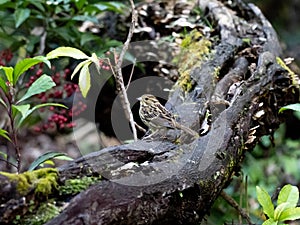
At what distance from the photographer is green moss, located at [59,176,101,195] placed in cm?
90

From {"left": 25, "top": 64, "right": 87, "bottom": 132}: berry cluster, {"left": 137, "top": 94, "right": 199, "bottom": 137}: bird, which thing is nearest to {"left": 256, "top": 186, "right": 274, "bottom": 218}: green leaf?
{"left": 137, "top": 94, "right": 199, "bottom": 137}: bird

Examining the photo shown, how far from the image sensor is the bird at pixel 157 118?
120 centimetres

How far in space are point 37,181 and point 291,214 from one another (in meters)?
0.60

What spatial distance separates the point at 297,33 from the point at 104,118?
2.62 metres

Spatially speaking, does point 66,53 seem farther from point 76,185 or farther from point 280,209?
point 280,209

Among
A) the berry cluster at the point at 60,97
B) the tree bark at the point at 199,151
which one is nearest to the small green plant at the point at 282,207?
the tree bark at the point at 199,151

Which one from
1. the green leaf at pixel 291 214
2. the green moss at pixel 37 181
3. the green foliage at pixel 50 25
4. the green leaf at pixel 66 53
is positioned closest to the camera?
the green moss at pixel 37 181

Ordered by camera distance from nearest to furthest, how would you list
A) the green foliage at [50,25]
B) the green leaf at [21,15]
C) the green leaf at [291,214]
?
the green leaf at [291,214], the green leaf at [21,15], the green foliage at [50,25]

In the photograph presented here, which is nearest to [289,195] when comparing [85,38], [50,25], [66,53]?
[66,53]

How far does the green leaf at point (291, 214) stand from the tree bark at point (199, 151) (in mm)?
173

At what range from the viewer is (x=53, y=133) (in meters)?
2.39

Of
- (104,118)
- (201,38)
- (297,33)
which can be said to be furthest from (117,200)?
(297,33)

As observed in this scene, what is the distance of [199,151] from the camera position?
1.10 meters

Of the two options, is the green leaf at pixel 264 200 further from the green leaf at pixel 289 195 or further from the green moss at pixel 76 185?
the green moss at pixel 76 185
